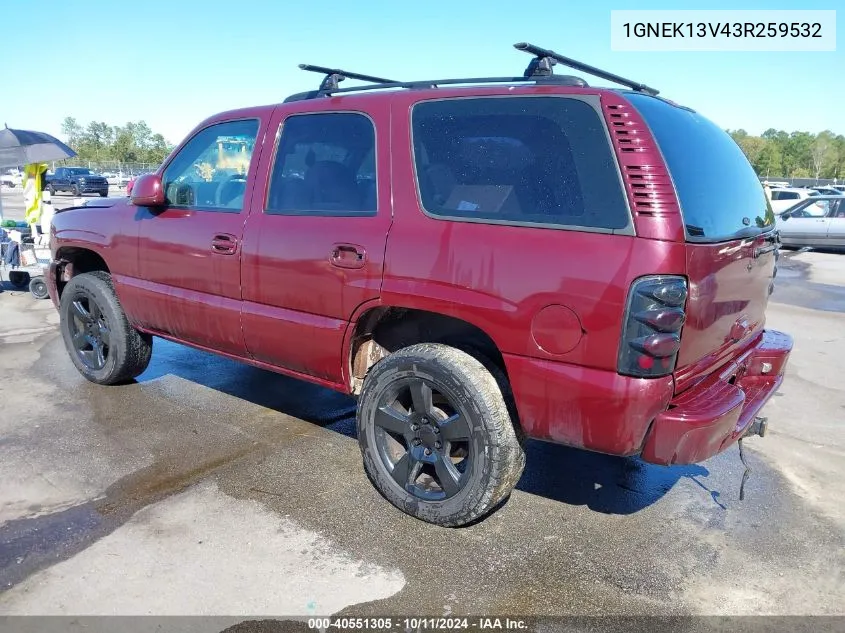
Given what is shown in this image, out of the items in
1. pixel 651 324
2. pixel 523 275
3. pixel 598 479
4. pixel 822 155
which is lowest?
pixel 598 479

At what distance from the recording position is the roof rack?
2891mm

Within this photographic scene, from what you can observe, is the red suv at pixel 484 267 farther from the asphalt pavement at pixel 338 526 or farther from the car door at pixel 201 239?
the asphalt pavement at pixel 338 526

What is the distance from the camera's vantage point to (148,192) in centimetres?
407

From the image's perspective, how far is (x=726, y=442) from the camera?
279cm

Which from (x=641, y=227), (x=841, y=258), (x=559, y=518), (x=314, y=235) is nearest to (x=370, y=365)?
(x=314, y=235)

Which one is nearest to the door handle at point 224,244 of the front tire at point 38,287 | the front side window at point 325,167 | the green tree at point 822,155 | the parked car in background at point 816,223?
the front side window at point 325,167

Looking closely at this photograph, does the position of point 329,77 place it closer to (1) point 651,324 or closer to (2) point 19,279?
(1) point 651,324

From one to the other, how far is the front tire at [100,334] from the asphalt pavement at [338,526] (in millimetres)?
194

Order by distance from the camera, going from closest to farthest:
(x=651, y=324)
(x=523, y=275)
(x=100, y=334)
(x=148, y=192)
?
(x=651, y=324)
(x=523, y=275)
(x=148, y=192)
(x=100, y=334)

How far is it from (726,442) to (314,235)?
84.6 inches

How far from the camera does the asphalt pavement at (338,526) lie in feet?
8.55

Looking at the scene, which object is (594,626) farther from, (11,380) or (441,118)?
(11,380)

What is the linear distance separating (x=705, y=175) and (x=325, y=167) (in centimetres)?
189

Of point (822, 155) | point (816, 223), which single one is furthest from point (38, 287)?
point (822, 155)
